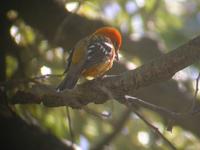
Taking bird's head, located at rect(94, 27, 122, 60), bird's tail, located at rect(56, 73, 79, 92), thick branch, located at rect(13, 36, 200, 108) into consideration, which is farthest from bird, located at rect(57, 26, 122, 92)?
thick branch, located at rect(13, 36, 200, 108)

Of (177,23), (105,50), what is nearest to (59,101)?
(105,50)

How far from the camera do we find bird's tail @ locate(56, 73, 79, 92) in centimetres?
435

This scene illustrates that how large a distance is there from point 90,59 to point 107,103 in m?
1.12

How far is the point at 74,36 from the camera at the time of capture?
229 inches

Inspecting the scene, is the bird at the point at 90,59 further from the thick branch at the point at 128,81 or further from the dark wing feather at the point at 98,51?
the thick branch at the point at 128,81

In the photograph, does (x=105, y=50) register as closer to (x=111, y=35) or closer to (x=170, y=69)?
(x=111, y=35)

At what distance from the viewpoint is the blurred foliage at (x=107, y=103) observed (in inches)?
216

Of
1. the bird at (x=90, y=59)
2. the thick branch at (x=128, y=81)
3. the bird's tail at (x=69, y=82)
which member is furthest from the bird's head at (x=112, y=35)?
the thick branch at (x=128, y=81)

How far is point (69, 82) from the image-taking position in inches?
175

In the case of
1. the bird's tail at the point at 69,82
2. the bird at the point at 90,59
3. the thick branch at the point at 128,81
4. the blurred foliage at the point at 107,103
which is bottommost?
the blurred foliage at the point at 107,103

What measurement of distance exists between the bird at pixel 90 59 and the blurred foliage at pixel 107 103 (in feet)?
1.05

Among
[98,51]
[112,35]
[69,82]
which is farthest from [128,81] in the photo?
[112,35]

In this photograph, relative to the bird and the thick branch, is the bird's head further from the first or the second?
the thick branch

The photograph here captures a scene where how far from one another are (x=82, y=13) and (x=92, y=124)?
1.29 meters
